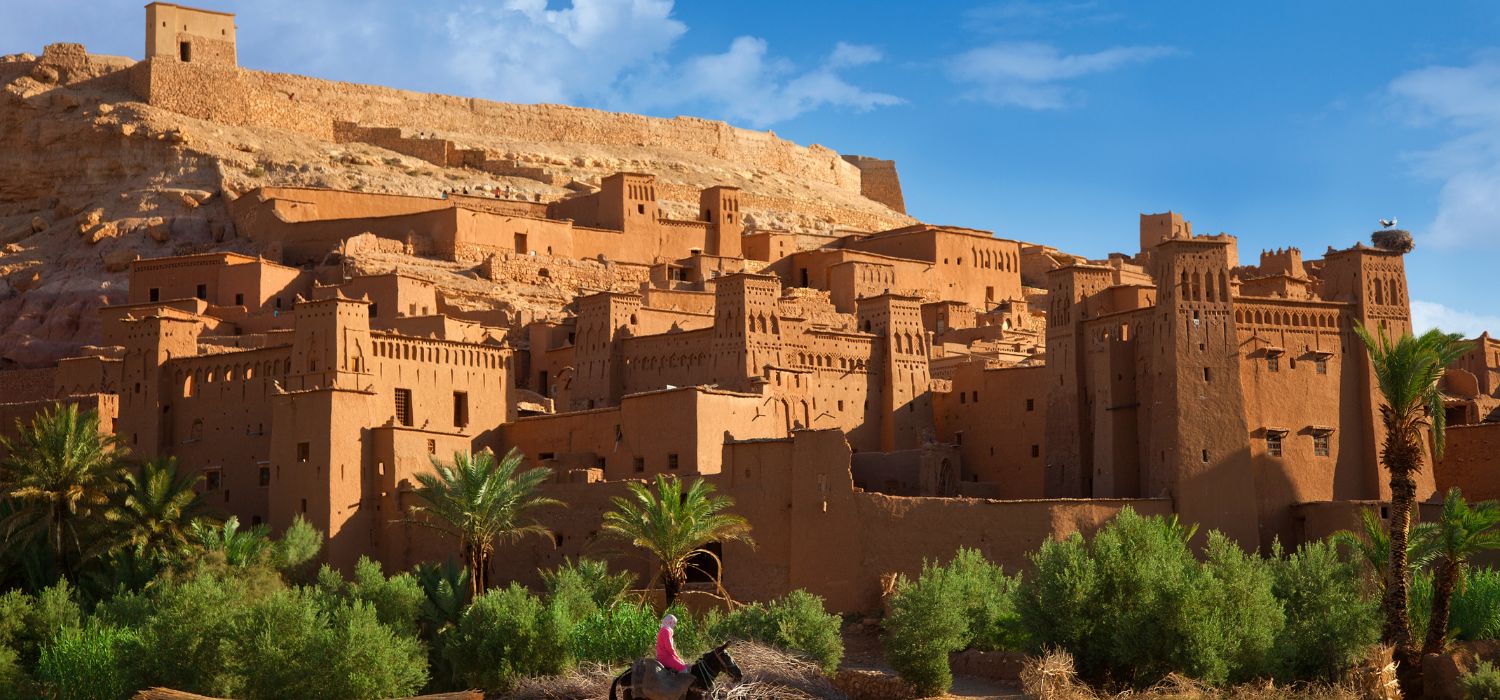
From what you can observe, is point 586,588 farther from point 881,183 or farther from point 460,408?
point 881,183

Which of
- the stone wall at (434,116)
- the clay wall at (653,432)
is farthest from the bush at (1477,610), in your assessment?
the stone wall at (434,116)

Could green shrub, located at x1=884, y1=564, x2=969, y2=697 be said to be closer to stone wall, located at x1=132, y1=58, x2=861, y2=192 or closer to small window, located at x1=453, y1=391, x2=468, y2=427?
small window, located at x1=453, y1=391, x2=468, y2=427

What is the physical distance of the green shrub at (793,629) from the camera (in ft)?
97.6

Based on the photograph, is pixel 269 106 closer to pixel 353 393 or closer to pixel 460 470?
pixel 353 393

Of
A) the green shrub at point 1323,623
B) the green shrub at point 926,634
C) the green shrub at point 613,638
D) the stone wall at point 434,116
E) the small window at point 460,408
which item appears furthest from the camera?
the stone wall at point 434,116

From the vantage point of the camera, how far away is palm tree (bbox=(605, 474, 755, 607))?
113ft

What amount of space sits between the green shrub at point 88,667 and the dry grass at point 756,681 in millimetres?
7217

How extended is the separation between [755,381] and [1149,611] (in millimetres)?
16135

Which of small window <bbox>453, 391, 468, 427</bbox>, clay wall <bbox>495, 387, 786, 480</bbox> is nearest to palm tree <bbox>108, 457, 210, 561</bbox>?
small window <bbox>453, 391, 468, 427</bbox>

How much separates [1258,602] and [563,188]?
46.8m

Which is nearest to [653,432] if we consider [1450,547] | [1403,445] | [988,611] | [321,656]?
[988,611]

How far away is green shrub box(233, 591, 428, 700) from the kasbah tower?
27.2 feet

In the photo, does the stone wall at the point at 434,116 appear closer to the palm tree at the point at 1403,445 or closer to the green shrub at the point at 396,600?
the green shrub at the point at 396,600

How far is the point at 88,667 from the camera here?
32469 mm
